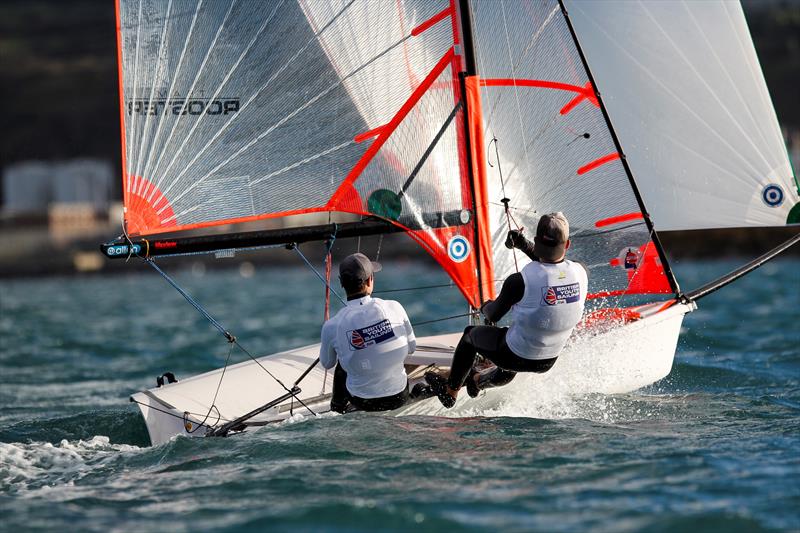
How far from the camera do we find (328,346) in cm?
580

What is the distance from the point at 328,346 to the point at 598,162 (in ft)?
7.81

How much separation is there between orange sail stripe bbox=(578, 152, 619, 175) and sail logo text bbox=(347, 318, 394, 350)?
82.9 inches

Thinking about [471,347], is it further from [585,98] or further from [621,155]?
[585,98]

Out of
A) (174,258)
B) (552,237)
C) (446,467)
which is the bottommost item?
(446,467)

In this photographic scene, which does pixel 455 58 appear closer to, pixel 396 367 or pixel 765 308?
pixel 396 367

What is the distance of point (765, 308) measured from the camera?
14.7m

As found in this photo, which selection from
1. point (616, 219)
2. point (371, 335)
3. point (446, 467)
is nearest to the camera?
point (446, 467)

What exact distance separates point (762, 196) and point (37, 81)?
72740 millimetres

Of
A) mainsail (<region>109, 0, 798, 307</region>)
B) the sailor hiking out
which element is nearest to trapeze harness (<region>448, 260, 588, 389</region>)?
the sailor hiking out

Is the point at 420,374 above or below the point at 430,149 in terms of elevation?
below

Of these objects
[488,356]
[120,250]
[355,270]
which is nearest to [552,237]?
[488,356]

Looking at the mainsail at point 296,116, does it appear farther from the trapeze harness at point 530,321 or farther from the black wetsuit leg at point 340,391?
the black wetsuit leg at point 340,391

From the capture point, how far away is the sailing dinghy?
21.8 feet

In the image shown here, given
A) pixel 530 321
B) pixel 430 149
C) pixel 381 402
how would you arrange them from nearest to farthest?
pixel 530 321 → pixel 381 402 → pixel 430 149
